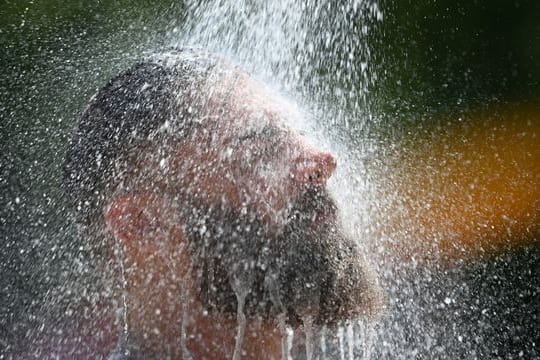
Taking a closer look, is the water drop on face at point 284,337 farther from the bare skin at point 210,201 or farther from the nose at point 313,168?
the nose at point 313,168

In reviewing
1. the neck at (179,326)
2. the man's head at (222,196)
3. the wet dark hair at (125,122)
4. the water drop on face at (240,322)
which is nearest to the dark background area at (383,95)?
the wet dark hair at (125,122)

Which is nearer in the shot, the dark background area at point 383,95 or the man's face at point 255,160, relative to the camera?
the man's face at point 255,160

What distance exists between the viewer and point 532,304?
9.09 ft

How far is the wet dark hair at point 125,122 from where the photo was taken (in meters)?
1.64

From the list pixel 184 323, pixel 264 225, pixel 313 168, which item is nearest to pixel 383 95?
pixel 313 168

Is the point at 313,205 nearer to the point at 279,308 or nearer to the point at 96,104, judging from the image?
the point at 279,308

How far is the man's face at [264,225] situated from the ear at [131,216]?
0.10m

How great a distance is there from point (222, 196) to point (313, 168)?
0.26 meters

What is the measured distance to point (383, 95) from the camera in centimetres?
307

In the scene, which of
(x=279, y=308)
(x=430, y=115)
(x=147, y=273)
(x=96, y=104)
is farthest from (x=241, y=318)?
Answer: (x=430, y=115)

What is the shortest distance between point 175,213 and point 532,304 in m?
1.99

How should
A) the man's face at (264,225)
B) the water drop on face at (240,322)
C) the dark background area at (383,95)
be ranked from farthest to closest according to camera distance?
the dark background area at (383,95) < the man's face at (264,225) < the water drop on face at (240,322)

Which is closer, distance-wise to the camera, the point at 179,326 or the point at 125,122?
the point at 179,326

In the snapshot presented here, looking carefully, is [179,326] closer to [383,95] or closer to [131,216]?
[131,216]
